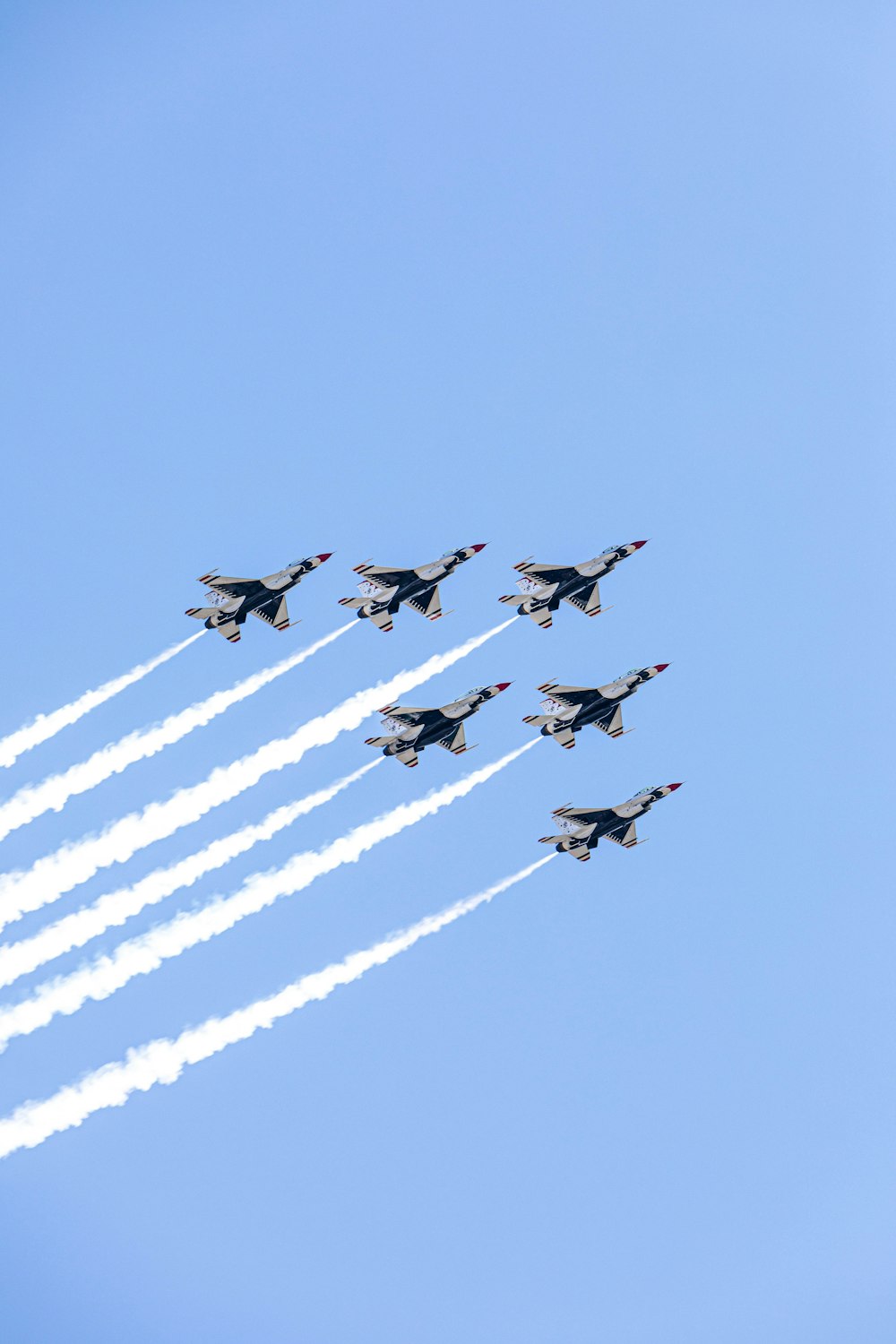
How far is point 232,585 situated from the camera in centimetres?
11156

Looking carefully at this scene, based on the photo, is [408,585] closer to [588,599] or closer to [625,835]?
[588,599]

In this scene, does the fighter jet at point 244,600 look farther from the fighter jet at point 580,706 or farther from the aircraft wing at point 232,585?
the fighter jet at point 580,706

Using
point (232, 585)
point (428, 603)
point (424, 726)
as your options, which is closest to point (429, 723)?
point (424, 726)

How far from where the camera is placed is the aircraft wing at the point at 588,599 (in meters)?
114

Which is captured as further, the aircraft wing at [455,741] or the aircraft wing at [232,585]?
the aircraft wing at [232,585]

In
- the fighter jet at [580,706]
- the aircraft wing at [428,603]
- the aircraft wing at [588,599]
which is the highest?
the aircraft wing at [428,603]

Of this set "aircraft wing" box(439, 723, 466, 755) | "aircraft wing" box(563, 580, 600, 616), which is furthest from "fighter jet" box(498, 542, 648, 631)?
"aircraft wing" box(439, 723, 466, 755)

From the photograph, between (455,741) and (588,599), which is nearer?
(455,741)

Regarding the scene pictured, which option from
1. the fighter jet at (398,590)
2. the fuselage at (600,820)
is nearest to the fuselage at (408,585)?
the fighter jet at (398,590)

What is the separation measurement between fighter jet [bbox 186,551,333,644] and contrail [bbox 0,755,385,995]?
30.4 ft

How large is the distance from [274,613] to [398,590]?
21.0 feet

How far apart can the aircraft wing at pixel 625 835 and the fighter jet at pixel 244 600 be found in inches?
762

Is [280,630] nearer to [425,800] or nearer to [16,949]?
[425,800]

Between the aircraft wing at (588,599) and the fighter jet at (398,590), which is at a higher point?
the fighter jet at (398,590)
